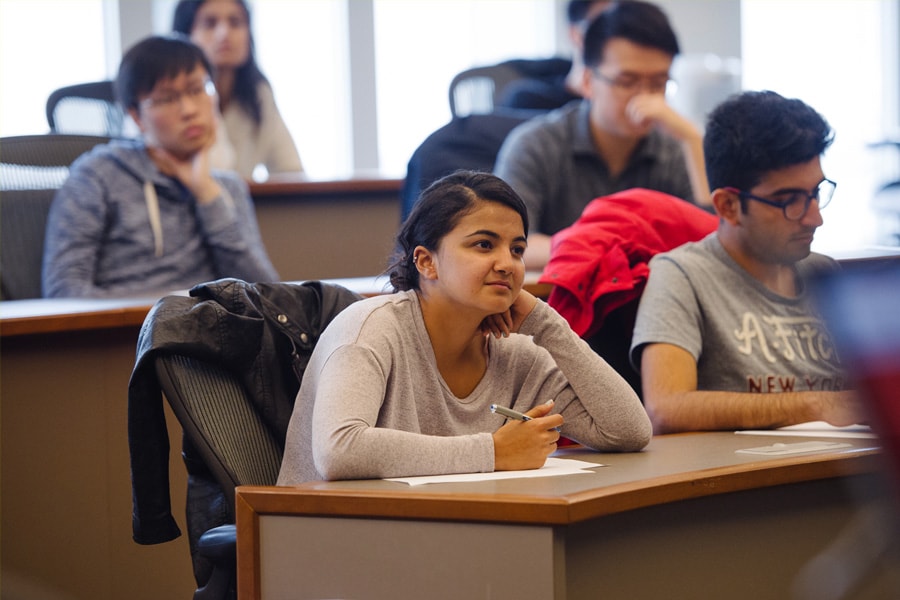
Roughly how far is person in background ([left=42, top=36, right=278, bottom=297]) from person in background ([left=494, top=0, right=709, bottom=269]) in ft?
2.36

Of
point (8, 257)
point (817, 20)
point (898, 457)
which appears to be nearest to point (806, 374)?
point (898, 457)

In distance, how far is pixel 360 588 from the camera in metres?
1.27

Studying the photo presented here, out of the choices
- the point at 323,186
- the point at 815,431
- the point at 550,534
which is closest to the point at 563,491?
the point at 550,534

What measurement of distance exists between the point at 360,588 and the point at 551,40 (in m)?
5.60

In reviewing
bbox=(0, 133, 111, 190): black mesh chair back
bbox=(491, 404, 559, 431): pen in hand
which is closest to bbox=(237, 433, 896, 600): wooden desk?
bbox=(491, 404, 559, 431): pen in hand

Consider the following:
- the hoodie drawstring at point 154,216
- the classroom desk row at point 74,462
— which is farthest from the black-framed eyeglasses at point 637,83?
the hoodie drawstring at point 154,216

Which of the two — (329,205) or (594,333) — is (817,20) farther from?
(594,333)

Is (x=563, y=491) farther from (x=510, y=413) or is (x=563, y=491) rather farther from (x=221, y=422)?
(x=221, y=422)

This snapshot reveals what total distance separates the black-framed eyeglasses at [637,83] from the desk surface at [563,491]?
1.54 m

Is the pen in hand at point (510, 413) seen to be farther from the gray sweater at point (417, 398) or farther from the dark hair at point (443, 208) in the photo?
the dark hair at point (443, 208)

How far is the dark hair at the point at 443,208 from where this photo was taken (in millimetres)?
1594

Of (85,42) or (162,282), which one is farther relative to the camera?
(85,42)

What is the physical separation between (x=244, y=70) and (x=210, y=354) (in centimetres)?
251

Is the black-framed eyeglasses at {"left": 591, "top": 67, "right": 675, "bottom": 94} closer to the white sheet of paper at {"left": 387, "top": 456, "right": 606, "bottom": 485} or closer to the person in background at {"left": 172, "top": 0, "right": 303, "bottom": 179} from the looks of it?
the person in background at {"left": 172, "top": 0, "right": 303, "bottom": 179}
